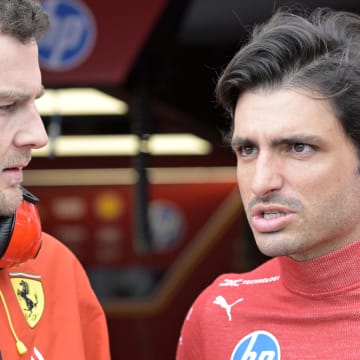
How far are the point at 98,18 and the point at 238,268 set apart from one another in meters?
3.71

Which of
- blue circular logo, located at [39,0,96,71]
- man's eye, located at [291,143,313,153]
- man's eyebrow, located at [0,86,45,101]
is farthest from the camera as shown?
blue circular logo, located at [39,0,96,71]

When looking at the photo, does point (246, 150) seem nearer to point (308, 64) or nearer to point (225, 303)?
point (308, 64)

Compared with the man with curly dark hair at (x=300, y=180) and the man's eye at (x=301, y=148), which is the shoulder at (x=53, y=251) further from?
the man's eye at (x=301, y=148)

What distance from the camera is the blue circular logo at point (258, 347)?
2.22m

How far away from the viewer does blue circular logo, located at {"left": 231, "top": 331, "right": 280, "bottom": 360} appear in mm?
2223

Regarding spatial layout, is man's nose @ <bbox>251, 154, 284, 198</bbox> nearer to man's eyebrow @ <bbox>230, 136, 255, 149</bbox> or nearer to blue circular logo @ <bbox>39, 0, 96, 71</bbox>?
man's eyebrow @ <bbox>230, 136, 255, 149</bbox>

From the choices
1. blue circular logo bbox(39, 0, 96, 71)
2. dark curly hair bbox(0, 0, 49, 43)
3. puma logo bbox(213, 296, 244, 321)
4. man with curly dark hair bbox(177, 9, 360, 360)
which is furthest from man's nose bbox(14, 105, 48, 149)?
blue circular logo bbox(39, 0, 96, 71)

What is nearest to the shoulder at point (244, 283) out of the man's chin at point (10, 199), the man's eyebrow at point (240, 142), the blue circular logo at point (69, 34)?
the man's eyebrow at point (240, 142)

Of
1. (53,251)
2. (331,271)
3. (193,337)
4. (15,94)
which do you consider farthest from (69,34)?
(331,271)

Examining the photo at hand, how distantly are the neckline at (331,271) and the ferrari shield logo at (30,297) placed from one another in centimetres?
59

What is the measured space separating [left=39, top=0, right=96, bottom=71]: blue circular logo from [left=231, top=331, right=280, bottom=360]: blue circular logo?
1863 mm

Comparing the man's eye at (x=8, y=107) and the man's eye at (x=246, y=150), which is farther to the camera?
the man's eye at (x=246, y=150)

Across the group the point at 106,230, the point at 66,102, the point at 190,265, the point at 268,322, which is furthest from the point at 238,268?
the point at 268,322

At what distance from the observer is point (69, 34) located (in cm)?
387
